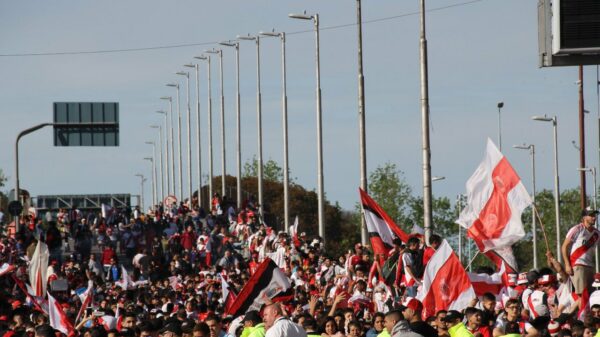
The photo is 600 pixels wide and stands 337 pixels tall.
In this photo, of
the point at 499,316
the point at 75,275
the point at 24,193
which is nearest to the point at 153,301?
the point at 75,275

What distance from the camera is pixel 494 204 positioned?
24594mm

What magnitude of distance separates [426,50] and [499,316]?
47.6ft

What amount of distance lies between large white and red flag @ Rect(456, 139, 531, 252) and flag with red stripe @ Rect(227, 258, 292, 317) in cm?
274

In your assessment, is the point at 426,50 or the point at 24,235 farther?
the point at 24,235

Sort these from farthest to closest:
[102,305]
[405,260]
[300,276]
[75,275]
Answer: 1. [75,275]
2. [300,276]
3. [102,305]
4. [405,260]

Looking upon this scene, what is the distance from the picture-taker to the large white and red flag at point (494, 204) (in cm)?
2430

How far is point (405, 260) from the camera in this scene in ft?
85.7

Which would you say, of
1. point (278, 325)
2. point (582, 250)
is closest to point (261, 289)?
point (582, 250)

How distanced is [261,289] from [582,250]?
4.58 m

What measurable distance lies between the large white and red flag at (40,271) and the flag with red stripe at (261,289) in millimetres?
10636

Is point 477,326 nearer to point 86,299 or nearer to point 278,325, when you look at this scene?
point 278,325

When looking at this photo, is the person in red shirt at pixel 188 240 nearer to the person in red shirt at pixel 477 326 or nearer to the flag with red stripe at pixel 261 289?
the flag with red stripe at pixel 261 289

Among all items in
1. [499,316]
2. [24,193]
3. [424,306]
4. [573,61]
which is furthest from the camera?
[24,193]

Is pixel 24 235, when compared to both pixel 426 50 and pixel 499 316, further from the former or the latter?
pixel 499 316
